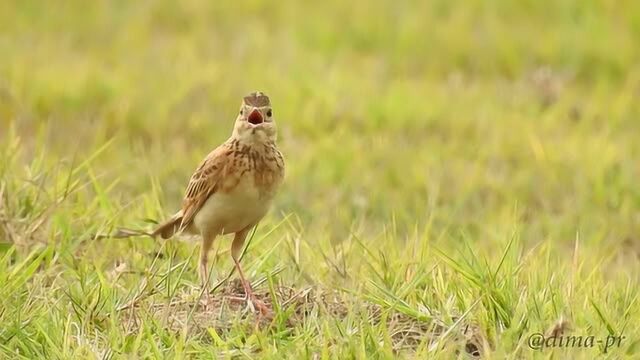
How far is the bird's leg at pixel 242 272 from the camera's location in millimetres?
5348

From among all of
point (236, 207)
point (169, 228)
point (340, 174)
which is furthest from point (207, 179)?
point (340, 174)

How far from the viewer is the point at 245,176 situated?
17.7 ft

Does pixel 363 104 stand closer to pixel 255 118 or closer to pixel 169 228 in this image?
pixel 169 228

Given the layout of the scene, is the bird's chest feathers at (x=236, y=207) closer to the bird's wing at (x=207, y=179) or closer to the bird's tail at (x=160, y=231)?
the bird's wing at (x=207, y=179)

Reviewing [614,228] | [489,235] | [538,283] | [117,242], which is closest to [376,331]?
[538,283]

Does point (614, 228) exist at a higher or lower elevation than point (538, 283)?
lower

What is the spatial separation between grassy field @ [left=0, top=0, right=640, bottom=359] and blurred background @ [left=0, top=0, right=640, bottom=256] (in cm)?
2

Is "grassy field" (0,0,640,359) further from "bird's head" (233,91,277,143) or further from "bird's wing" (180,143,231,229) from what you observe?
"bird's head" (233,91,277,143)

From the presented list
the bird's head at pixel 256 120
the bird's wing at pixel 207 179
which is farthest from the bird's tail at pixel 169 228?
the bird's head at pixel 256 120

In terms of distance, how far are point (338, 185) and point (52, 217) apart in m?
2.30

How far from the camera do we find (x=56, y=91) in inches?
369

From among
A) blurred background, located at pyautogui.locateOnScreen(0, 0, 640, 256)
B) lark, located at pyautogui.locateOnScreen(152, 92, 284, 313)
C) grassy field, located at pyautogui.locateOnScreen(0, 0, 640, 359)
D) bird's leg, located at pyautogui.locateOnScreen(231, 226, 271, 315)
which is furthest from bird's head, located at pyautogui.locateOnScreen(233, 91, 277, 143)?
blurred background, located at pyautogui.locateOnScreen(0, 0, 640, 256)

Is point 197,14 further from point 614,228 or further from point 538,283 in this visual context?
point 538,283

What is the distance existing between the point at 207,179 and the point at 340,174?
2890 millimetres
